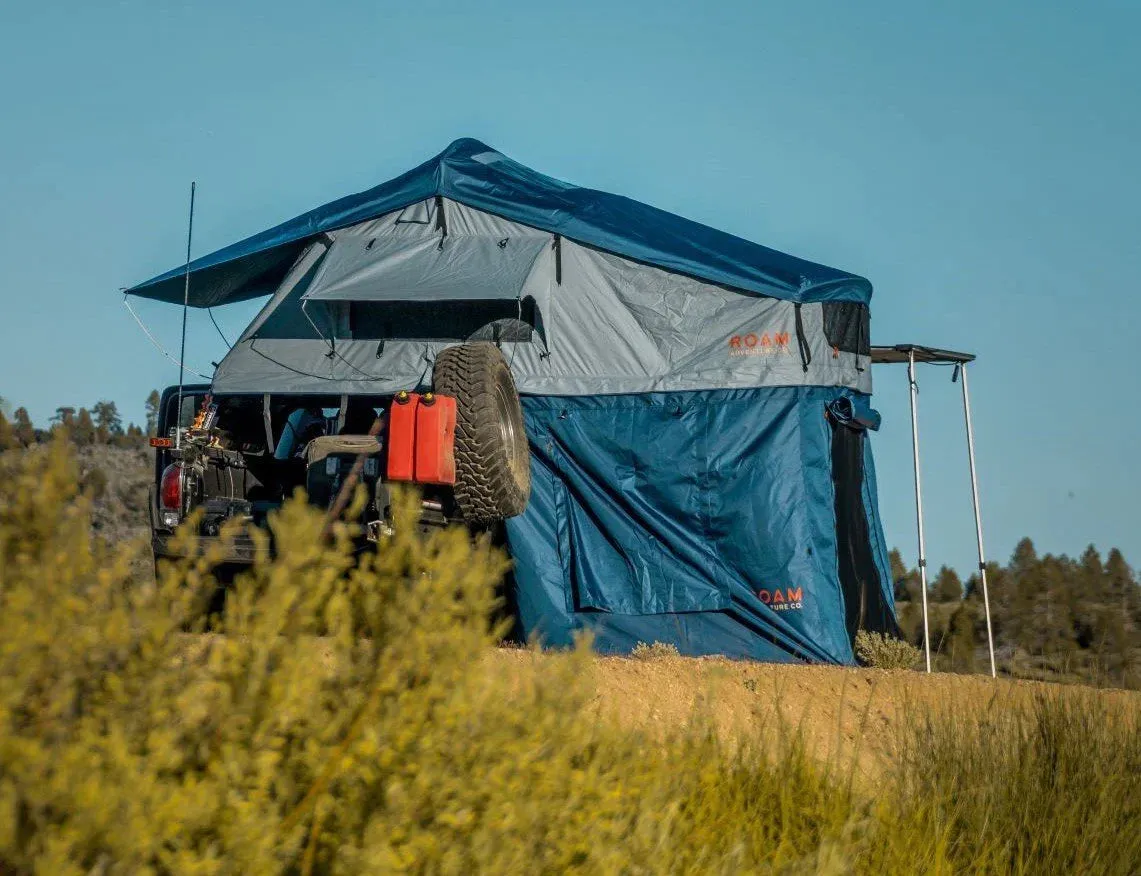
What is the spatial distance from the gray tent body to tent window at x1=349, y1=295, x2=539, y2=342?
2 centimetres

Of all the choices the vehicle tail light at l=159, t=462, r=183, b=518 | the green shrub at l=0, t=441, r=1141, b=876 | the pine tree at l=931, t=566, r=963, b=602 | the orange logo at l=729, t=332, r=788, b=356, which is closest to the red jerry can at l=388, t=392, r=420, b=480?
the vehicle tail light at l=159, t=462, r=183, b=518

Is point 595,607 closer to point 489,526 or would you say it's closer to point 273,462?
point 489,526

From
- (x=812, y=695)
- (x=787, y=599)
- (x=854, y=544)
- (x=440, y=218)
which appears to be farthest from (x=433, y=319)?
(x=812, y=695)

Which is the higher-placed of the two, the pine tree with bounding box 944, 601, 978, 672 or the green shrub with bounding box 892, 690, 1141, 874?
the pine tree with bounding box 944, 601, 978, 672

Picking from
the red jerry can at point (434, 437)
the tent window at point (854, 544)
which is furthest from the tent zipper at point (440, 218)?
the tent window at point (854, 544)

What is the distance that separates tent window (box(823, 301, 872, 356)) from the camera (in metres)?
11.0

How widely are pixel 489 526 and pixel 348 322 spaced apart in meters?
2.34

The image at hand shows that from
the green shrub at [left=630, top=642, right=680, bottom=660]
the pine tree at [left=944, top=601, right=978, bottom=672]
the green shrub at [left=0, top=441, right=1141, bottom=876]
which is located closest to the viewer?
the green shrub at [left=0, top=441, right=1141, bottom=876]

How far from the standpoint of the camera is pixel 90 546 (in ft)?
9.38

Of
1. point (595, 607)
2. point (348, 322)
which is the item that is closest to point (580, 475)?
point (595, 607)

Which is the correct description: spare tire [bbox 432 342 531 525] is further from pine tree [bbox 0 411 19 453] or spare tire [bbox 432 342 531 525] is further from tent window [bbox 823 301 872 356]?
pine tree [bbox 0 411 19 453]

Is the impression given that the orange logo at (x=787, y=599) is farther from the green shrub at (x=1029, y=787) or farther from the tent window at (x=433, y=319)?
the green shrub at (x=1029, y=787)

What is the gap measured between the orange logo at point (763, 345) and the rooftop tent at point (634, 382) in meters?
0.01

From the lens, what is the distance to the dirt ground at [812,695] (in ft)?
21.4
